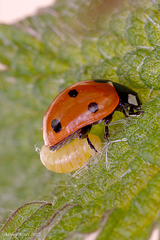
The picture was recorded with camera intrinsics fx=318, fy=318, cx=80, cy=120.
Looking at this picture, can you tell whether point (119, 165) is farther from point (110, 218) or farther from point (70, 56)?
point (70, 56)

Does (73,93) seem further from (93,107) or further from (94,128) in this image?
(94,128)

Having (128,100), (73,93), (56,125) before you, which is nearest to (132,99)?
(128,100)

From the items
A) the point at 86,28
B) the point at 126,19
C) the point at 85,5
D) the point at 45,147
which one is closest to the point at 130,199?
the point at 45,147

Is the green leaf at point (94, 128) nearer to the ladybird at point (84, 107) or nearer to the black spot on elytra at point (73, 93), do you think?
the ladybird at point (84, 107)

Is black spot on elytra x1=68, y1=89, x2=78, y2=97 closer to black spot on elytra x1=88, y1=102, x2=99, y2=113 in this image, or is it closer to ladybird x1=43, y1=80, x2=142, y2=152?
ladybird x1=43, y1=80, x2=142, y2=152

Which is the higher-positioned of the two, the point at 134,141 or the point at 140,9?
the point at 140,9

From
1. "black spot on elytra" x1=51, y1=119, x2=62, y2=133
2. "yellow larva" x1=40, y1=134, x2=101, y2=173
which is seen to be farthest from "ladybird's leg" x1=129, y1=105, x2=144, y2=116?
"black spot on elytra" x1=51, y1=119, x2=62, y2=133

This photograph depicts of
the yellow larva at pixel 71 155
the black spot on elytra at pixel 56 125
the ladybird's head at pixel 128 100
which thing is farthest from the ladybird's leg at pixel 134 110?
Answer: the black spot on elytra at pixel 56 125

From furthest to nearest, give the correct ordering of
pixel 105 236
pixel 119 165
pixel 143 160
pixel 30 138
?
pixel 30 138 → pixel 119 165 → pixel 143 160 → pixel 105 236
